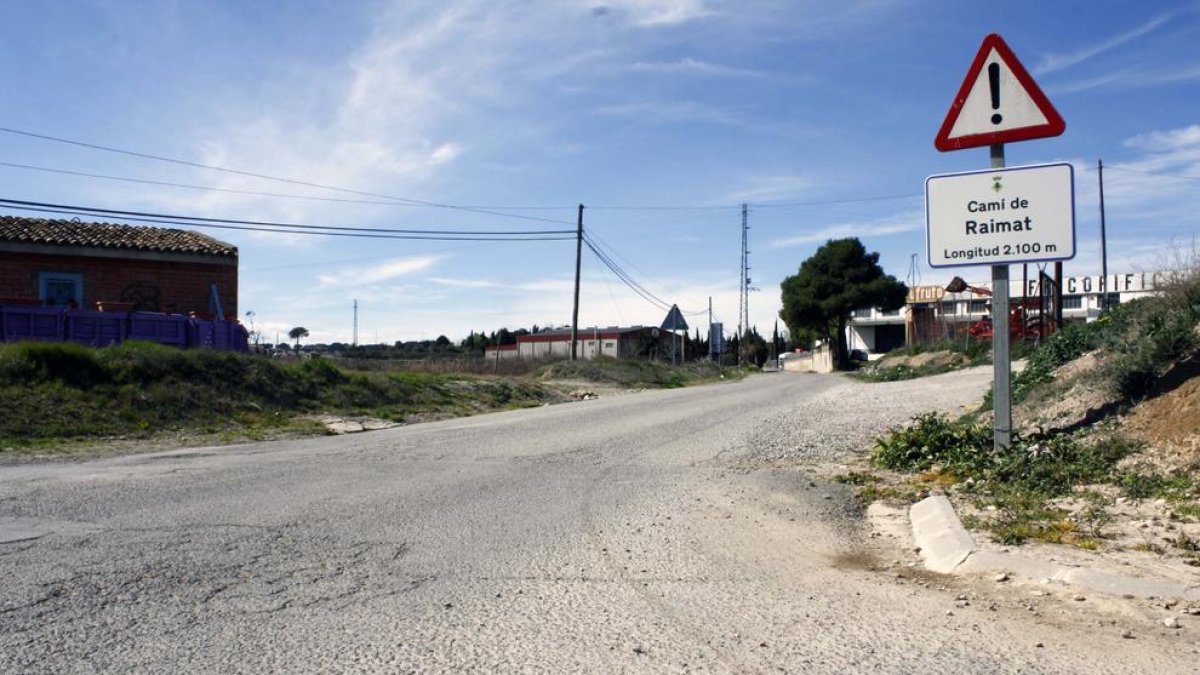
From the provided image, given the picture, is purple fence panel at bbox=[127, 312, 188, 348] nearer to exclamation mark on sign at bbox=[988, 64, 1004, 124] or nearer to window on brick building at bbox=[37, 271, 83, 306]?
window on brick building at bbox=[37, 271, 83, 306]

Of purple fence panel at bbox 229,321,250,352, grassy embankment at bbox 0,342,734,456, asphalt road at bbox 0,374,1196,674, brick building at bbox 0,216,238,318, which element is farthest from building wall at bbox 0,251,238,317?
asphalt road at bbox 0,374,1196,674

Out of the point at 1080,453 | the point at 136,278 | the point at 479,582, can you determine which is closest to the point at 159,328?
the point at 136,278

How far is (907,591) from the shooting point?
486 centimetres

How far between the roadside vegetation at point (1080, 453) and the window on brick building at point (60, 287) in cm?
2520

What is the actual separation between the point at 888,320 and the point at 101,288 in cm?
5945

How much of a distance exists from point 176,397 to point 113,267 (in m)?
12.6

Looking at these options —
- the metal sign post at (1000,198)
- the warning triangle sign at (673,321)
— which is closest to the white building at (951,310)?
the warning triangle sign at (673,321)

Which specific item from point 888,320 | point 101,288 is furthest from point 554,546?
point 888,320

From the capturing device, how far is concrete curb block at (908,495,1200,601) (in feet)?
14.5

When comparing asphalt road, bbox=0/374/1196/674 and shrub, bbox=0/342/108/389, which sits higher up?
shrub, bbox=0/342/108/389

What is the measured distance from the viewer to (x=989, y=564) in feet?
16.6

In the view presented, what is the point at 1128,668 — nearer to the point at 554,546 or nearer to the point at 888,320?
the point at 554,546

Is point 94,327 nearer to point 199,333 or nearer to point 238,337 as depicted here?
point 199,333

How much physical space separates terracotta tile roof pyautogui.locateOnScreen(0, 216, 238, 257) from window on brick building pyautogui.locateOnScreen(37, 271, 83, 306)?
0.93 meters
